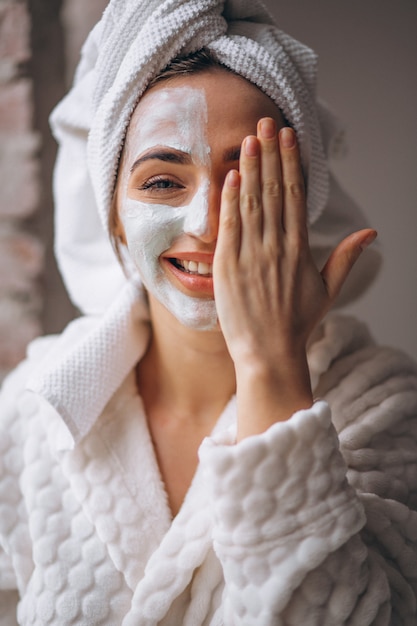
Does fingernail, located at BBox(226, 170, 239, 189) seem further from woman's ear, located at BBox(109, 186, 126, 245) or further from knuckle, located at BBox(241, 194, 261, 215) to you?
woman's ear, located at BBox(109, 186, 126, 245)

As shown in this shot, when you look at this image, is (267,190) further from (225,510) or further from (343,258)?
(225,510)

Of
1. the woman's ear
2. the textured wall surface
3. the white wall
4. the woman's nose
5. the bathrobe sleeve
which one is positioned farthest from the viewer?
the textured wall surface

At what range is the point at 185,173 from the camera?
767mm

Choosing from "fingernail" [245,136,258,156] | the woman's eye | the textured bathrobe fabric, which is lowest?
the textured bathrobe fabric

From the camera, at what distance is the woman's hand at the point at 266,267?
A: 2.24ft

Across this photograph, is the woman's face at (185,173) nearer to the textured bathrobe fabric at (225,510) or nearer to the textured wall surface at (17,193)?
the textured bathrobe fabric at (225,510)

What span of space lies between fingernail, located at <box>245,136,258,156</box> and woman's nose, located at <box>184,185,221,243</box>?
74mm

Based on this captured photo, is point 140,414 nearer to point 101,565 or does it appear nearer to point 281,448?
point 101,565

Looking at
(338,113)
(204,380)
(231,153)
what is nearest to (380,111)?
(338,113)

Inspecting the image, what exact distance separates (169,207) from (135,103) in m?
0.14

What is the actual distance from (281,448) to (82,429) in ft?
1.03

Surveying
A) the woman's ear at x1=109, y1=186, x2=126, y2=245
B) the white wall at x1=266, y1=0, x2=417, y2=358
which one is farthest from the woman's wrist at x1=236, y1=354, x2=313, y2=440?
the white wall at x1=266, y1=0, x2=417, y2=358

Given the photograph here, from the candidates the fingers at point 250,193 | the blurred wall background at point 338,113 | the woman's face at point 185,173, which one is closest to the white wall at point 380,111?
the blurred wall background at point 338,113

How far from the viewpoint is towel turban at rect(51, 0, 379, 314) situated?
777mm
